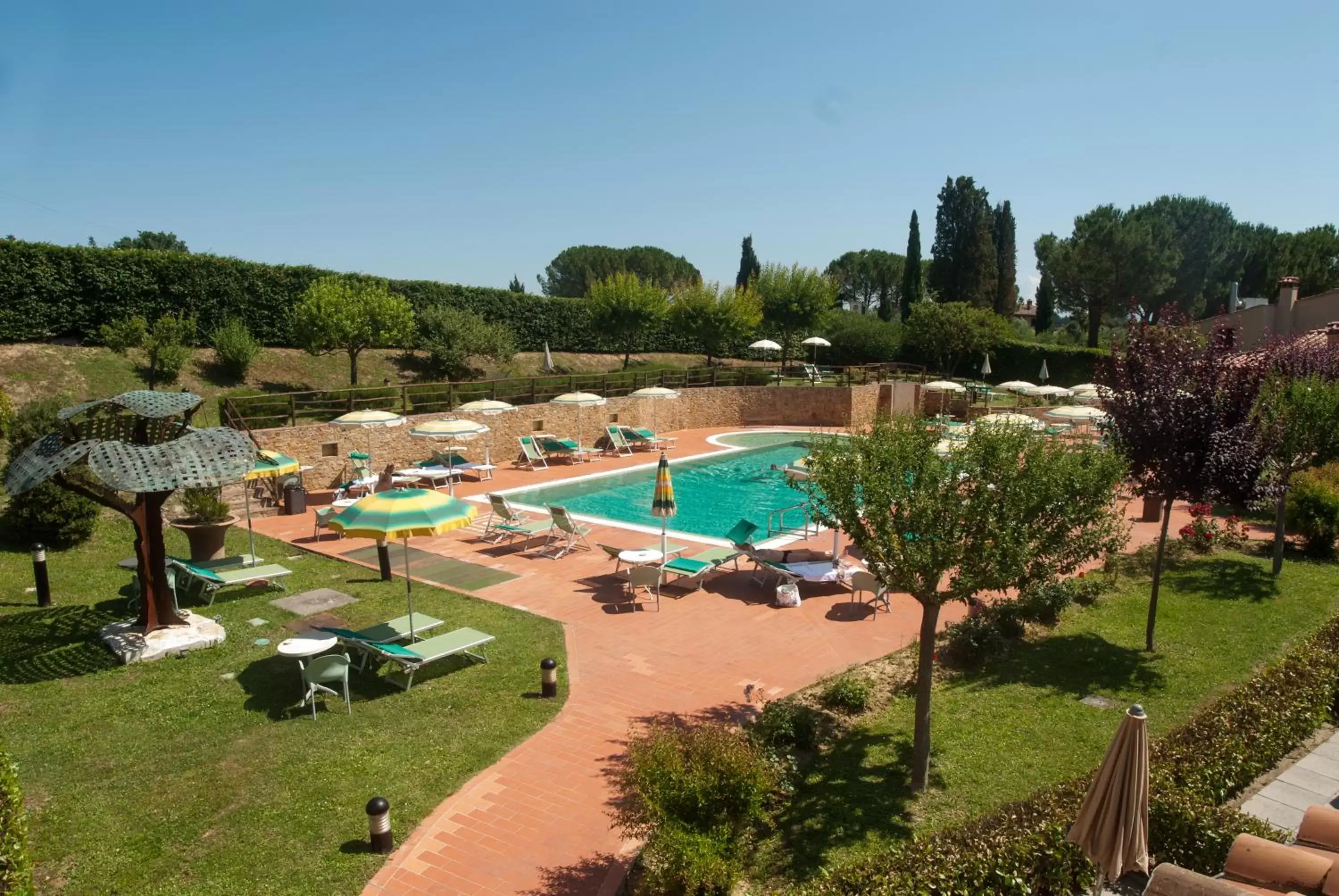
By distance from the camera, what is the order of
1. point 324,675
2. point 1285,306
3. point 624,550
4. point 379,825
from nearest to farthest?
1. point 379,825
2. point 324,675
3. point 624,550
4. point 1285,306

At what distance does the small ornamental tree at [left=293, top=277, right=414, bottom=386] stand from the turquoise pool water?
34.3ft

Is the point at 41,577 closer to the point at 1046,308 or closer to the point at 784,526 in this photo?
the point at 784,526

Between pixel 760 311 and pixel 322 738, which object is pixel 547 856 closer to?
pixel 322 738

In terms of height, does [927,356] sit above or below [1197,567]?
above

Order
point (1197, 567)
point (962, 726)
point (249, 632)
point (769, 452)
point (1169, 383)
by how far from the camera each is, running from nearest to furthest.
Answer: point (962, 726), point (1169, 383), point (249, 632), point (1197, 567), point (769, 452)

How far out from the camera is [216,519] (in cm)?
1430

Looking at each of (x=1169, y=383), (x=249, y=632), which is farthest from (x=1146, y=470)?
(x=249, y=632)

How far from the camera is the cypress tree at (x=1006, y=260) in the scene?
187ft

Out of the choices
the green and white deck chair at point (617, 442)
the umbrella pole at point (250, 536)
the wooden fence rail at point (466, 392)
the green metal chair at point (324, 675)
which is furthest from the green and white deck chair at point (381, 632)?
the green and white deck chair at point (617, 442)

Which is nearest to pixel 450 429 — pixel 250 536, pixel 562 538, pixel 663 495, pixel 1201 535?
pixel 562 538

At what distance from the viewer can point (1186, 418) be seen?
9.69 meters

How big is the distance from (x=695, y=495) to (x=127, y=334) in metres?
17.1

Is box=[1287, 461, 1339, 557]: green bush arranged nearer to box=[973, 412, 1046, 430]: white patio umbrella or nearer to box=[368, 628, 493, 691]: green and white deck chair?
box=[973, 412, 1046, 430]: white patio umbrella

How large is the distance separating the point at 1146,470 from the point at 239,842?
34.2 feet
